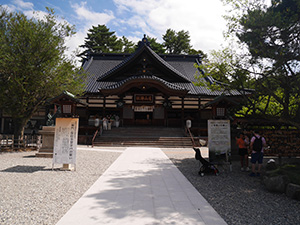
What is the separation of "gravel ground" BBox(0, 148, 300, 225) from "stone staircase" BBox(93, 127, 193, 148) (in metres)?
8.20

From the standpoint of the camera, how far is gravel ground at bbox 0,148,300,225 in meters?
3.59

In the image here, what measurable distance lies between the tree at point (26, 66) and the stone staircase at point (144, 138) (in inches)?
225

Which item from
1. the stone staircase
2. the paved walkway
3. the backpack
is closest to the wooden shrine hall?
the stone staircase

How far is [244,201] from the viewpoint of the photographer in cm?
447

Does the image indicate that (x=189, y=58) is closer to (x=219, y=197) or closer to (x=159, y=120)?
(x=159, y=120)

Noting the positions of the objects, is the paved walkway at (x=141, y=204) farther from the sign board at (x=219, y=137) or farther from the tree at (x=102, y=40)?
the tree at (x=102, y=40)

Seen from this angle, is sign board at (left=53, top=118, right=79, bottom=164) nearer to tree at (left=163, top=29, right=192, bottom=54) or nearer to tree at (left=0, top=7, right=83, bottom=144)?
tree at (left=0, top=7, right=83, bottom=144)

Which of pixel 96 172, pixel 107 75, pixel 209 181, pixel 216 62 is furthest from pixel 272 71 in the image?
pixel 107 75

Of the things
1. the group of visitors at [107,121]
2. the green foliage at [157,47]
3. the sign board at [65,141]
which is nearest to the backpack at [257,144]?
the sign board at [65,141]

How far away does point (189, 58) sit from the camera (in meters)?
27.2

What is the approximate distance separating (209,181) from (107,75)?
1747 cm

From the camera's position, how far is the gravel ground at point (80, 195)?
3586 millimetres

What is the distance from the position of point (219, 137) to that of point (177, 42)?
3647 centimetres

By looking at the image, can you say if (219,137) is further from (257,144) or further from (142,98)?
(142,98)
